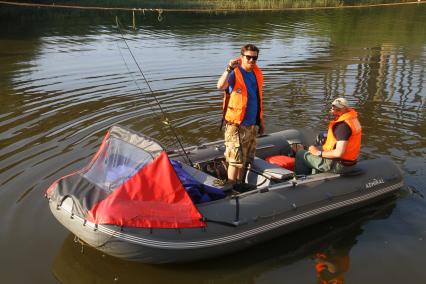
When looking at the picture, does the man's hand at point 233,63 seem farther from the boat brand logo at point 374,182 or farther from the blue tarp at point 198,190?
the boat brand logo at point 374,182

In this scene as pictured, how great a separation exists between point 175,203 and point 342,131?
2299 millimetres

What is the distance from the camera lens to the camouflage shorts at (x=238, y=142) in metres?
5.95

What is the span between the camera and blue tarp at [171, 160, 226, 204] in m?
5.40

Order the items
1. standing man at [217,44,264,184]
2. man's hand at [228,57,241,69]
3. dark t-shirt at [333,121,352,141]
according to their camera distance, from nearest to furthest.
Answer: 1. man's hand at [228,57,241,69]
2. standing man at [217,44,264,184]
3. dark t-shirt at [333,121,352,141]

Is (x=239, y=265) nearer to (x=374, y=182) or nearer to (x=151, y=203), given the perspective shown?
(x=151, y=203)

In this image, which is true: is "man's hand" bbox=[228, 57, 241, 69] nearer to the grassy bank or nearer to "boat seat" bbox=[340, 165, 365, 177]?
"boat seat" bbox=[340, 165, 365, 177]

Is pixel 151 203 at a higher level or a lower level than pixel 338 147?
lower

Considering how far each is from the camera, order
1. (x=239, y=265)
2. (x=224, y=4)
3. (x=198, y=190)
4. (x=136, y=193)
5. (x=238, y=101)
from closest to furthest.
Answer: (x=136, y=193), (x=239, y=265), (x=198, y=190), (x=238, y=101), (x=224, y=4)

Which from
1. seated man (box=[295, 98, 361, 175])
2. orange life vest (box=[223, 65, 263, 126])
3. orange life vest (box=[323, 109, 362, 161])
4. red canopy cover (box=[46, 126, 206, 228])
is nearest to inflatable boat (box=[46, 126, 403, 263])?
red canopy cover (box=[46, 126, 206, 228])

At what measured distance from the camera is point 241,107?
5.82 meters

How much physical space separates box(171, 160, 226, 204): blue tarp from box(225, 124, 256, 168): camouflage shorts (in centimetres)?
59

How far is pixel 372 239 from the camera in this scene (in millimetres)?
5855

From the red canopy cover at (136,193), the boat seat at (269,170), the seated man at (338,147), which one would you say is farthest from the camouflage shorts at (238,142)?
the red canopy cover at (136,193)

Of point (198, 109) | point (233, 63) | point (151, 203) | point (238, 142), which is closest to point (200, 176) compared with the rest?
point (238, 142)
